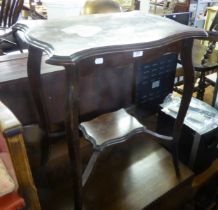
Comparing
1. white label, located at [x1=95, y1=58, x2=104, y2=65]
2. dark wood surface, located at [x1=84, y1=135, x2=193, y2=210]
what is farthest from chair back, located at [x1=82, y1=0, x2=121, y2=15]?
white label, located at [x1=95, y1=58, x2=104, y2=65]

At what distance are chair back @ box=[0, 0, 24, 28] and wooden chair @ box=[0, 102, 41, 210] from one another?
1.38 metres

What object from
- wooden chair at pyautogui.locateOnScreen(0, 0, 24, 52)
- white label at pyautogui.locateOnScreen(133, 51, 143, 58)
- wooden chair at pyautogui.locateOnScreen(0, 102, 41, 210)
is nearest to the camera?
wooden chair at pyautogui.locateOnScreen(0, 102, 41, 210)

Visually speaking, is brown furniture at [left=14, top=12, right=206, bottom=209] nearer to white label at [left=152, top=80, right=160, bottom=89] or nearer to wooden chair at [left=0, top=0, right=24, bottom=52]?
white label at [left=152, top=80, right=160, bottom=89]

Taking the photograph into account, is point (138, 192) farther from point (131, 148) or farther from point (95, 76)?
Answer: point (95, 76)

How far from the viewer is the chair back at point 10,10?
6.01ft

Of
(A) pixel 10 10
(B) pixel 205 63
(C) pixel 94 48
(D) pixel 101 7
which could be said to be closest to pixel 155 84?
(B) pixel 205 63

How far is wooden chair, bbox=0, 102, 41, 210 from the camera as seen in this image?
2.10 feet

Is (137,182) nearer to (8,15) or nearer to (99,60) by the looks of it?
(99,60)

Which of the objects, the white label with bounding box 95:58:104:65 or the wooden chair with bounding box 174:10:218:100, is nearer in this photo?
the white label with bounding box 95:58:104:65

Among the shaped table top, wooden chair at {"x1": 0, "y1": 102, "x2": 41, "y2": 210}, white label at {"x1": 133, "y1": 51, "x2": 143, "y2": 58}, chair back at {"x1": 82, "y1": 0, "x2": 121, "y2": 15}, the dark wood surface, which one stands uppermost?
the shaped table top

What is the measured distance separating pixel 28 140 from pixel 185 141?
0.79 meters

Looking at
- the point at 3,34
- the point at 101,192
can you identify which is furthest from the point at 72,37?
the point at 3,34

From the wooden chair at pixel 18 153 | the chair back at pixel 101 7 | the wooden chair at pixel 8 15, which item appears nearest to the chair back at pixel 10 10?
the wooden chair at pixel 8 15

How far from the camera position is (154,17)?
99 cm
